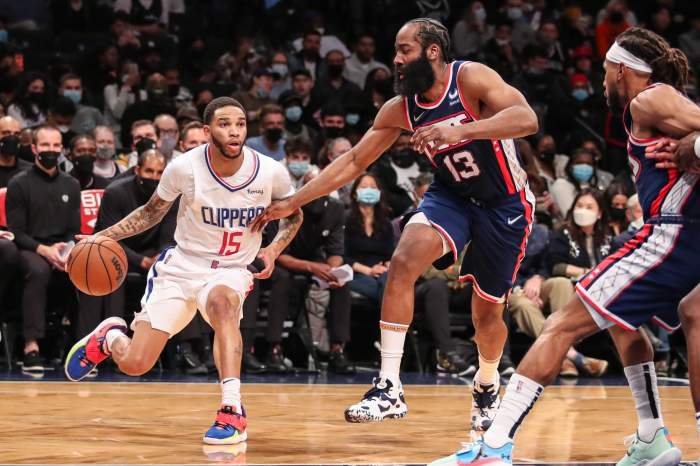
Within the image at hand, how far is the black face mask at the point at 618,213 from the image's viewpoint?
10.2 m

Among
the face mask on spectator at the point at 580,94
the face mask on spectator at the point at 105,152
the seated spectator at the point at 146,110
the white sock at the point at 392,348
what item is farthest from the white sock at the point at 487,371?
the face mask on spectator at the point at 580,94

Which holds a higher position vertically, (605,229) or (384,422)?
(605,229)

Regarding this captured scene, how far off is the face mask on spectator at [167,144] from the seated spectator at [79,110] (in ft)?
3.28

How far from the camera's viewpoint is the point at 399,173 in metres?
11.2

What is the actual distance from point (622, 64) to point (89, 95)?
8.32 metres

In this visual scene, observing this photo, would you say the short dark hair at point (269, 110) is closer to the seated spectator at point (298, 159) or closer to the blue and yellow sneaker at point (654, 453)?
the seated spectator at point (298, 159)

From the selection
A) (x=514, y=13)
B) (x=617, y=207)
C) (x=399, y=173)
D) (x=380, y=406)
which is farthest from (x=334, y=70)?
(x=380, y=406)

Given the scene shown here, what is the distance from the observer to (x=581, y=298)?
4.55 metres

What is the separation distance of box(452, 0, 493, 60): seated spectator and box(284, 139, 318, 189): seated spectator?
4800mm

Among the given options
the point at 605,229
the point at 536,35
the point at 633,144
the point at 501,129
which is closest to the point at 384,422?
the point at 501,129

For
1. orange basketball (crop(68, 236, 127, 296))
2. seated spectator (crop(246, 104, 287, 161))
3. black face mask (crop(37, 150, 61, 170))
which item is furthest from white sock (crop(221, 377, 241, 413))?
seated spectator (crop(246, 104, 287, 161))

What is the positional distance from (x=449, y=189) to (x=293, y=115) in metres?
6.22

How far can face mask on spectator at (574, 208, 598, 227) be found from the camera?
9.98 meters

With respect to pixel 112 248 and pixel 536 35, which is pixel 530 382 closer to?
pixel 112 248
